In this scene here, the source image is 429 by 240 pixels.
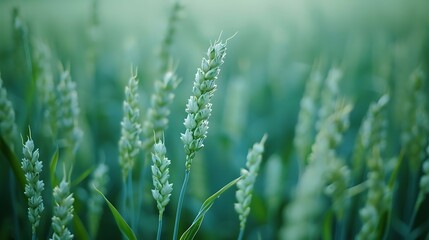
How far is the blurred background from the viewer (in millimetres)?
1079

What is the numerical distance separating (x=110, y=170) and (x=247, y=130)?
1.60 ft

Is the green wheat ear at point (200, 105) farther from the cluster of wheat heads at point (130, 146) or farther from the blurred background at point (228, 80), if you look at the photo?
the blurred background at point (228, 80)

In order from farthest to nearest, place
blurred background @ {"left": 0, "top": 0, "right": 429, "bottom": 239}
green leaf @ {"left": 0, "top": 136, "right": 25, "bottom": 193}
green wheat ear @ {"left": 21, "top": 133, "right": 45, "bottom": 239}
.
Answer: blurred background @ {"left": 0, "top": 0, "right": 429, "bottom": 239}, green leaf @ {"left": 0, "top": 136, "right": 25, "bottom": 193}, green wheat ear @ {"left": 21, "top": 133, "right": 45, "bottom": 239}

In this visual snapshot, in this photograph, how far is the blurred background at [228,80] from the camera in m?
1.08

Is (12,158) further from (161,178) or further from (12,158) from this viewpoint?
(161,178)

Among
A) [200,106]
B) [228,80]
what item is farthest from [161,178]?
[228,80]

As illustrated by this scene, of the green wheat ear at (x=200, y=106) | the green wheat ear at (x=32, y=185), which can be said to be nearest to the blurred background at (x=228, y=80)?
the green wheat ear at (x=200, y=106)

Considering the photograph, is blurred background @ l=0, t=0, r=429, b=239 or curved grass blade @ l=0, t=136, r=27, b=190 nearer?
curved grass blade @ l=0, t=136, r=27, b=190

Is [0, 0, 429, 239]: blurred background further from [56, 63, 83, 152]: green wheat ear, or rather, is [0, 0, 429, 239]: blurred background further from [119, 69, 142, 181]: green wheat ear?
[119, 69, 142, 181]: green wheat ear

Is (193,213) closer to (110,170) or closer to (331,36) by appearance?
(110,170)

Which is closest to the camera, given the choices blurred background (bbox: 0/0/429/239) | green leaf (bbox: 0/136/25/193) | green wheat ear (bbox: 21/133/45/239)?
green wheat ear (bbox: 21/133/45/239)

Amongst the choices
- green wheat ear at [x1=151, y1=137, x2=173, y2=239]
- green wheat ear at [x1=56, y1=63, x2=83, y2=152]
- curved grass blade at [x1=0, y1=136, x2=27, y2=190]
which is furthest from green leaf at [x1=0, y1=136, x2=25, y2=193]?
green wheat ear at [x1=151, y1=137, x2=173, y2=239]

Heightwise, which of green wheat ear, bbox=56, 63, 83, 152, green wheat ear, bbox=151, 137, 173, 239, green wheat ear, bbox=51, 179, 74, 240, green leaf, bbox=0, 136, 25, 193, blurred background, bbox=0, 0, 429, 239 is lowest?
green wheat ear, bbox=51, 179, 74, 240

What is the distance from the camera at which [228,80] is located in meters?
1.89
